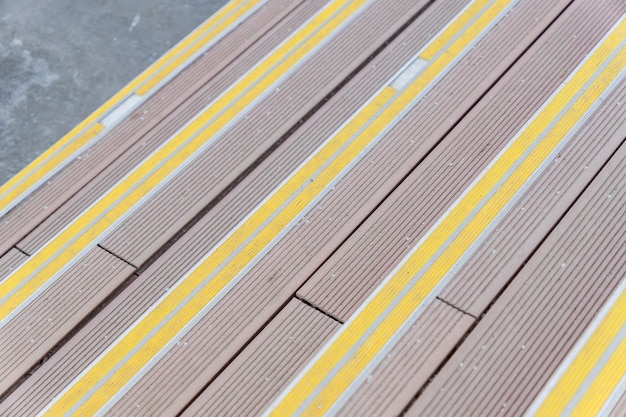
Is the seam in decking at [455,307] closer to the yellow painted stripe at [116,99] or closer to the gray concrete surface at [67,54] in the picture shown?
the yellow painted stripe at [116,99]

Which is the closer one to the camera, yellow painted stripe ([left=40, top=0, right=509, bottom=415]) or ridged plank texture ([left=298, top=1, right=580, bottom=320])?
yellow painted stripe ([left=40, top=0, right=509, bottom=415])

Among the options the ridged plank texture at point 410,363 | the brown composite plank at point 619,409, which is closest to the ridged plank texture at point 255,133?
the ridged plank texture at point 410,363

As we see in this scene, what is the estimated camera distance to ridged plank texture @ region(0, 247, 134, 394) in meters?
5.54

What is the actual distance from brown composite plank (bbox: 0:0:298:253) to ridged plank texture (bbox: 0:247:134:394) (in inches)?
23.1

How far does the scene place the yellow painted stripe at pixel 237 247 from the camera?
527 cm

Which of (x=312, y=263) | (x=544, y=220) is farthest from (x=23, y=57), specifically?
(x=544, y=220)

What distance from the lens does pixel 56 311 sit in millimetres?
5754

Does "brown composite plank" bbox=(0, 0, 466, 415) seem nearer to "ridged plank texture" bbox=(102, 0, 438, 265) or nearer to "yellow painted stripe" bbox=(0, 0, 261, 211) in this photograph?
"ridged plank texture" bbox=(102, 0, 438, 265)

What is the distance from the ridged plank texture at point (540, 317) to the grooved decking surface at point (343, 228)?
0.6 inches

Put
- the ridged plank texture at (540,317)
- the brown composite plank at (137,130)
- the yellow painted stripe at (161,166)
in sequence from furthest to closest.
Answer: the brown composite plank at (137,130), the yellow painted stripe at (161,166), the ridged plank texture at (540,317)

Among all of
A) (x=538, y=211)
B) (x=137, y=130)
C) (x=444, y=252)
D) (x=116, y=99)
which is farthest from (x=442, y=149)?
(x=116, y=99)

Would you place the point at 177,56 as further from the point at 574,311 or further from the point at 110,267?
the point at 574,311

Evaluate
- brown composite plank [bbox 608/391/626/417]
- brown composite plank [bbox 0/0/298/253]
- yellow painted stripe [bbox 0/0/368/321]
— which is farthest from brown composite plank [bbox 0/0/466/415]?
brown composite plank [bbox 608/391/626/417]

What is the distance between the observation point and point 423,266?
5.51m
